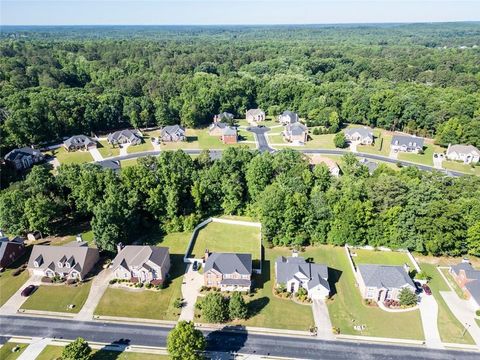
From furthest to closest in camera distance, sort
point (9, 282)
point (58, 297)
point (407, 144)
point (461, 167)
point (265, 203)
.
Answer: point (407, 144) → point (461, 167) → point (265, 203) → point (9, 282) → point (58, 297)

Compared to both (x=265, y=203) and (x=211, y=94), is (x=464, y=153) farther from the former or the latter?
(x=211, y=94)

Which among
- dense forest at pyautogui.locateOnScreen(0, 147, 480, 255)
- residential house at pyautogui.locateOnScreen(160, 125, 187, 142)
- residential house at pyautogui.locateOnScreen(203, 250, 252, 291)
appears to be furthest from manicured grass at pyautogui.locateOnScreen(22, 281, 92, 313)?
residential house at pyautogui.locateOnScreen(160, 125, 187, 142)

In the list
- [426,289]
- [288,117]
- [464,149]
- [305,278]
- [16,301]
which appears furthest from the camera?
[288,117]

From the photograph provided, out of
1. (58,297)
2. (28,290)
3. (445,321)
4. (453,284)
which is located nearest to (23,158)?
(28,290)

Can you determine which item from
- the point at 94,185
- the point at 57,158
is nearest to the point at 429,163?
the point at 94,185

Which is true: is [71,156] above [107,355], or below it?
above

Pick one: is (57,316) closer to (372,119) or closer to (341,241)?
(341,241)
